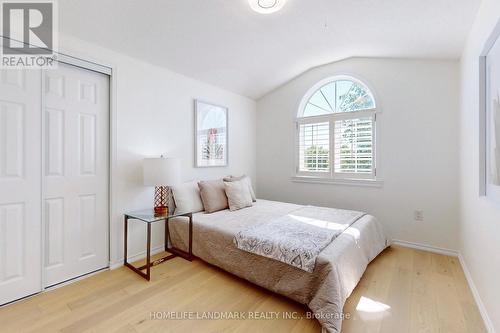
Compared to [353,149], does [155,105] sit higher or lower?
higher

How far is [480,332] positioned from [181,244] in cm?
261

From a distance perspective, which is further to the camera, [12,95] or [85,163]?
[85,163]

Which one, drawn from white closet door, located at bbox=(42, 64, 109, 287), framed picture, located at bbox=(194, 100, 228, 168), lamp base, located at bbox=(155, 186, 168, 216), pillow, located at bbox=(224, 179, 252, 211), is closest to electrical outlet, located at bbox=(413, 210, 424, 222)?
pillow, located at bbox=(224, 179, 252, 211)

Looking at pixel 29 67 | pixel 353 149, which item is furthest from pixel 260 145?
pixel 29 67

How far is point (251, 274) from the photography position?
2037mm

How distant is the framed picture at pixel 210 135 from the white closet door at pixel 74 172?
45.2 inches

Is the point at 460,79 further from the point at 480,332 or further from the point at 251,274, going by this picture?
the point at 251,274

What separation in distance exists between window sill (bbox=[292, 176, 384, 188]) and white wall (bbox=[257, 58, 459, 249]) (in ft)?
0.19

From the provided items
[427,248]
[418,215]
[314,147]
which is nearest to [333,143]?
[314,147]

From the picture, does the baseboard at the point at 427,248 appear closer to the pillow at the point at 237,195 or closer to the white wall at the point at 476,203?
the white wall at the point at 476,203

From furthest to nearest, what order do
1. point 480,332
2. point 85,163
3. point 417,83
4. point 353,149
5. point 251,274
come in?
point 353,149 < point 417,83 < point 85,163 < point 251,274 < point 480,332

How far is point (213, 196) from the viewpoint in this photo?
2.97 metres

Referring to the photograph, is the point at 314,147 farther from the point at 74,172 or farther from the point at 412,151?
the point at 74,172

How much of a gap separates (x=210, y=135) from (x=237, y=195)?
3.31ft
